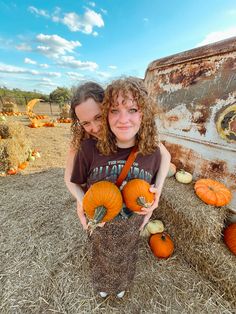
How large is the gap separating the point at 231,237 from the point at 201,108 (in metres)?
1.77

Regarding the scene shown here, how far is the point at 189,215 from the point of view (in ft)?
7.17

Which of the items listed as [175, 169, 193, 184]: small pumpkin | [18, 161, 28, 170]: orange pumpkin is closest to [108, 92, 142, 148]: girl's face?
[175, 169, 193, 184]: small pumpkin

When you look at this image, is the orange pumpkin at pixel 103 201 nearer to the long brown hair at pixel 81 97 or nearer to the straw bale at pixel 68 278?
the long brown hair at pixel 81 97

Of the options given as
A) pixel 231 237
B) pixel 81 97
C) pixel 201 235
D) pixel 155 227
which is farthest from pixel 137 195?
pixel 231 237

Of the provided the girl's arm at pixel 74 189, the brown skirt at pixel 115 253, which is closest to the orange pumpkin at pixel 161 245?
the brown skirt at pixel 115 253

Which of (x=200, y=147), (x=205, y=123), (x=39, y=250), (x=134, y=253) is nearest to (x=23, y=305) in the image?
(x=39, y=250)

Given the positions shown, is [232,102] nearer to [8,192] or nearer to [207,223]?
[207,223]

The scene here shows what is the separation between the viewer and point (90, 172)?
140cm

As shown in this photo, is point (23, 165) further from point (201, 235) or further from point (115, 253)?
point (201, 235)

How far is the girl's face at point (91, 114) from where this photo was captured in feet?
4.47

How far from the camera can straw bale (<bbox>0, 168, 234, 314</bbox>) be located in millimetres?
1841

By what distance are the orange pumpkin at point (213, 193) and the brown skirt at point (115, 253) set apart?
45.9 inches

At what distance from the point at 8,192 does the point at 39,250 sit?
6.34ft

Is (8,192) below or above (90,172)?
below
